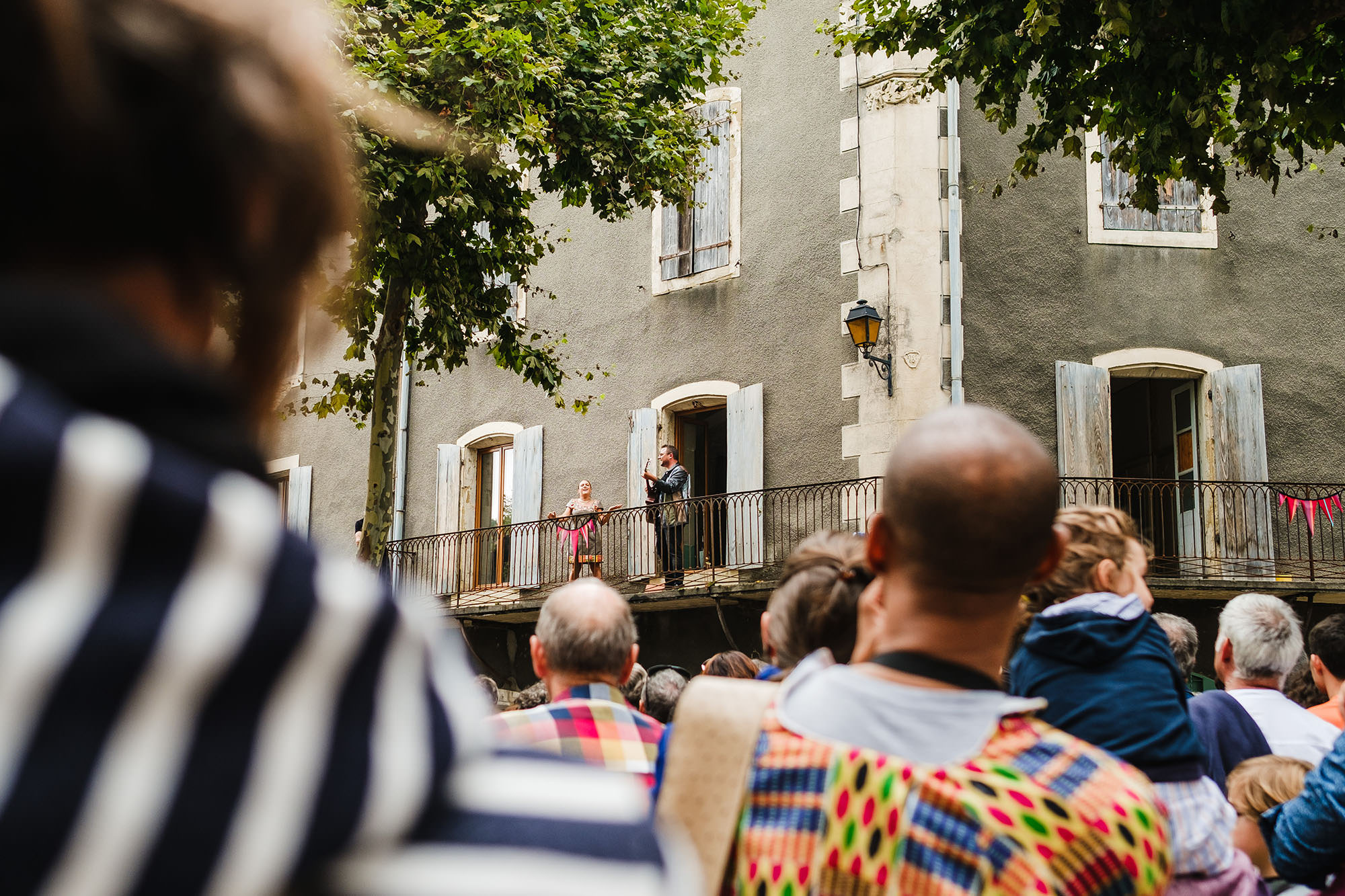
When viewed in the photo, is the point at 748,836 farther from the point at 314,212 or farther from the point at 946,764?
the point at 314,212

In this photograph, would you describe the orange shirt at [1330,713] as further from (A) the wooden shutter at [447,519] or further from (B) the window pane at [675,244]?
(A) the wooden shutter at [447,519]

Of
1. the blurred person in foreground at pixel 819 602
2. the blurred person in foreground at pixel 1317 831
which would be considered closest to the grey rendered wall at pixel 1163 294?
the blurred person in foreground at pixel 1317 831

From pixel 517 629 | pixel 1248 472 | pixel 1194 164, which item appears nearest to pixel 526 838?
pixel 1194 164

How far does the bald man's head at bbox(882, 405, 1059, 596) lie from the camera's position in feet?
5.25

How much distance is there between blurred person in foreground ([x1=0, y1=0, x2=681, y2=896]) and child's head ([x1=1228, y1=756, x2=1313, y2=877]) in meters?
3.09

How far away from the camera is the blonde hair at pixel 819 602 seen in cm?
245

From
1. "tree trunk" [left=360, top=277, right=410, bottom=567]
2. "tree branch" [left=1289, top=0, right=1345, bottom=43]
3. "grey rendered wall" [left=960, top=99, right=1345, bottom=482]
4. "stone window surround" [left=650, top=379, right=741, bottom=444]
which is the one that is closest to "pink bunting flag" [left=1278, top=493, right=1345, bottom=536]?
"grey rendered wall" [left=960, top=99, right=1345, bottom=482]

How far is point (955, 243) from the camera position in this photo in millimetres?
14070

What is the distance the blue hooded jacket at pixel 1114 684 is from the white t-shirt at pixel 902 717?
66 cm

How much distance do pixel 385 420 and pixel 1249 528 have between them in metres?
9.67

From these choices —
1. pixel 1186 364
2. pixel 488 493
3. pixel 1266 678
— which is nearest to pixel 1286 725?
pixel 1266 678

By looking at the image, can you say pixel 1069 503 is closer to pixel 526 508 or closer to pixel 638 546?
pixel 638 546

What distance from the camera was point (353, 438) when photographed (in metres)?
18.8

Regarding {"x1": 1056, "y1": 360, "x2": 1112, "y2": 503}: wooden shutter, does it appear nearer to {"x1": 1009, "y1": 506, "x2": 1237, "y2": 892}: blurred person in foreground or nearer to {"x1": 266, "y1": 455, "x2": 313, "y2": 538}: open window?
{"x1": 266, "y1": 455, "x2": 313, "y2": 538}: open window
